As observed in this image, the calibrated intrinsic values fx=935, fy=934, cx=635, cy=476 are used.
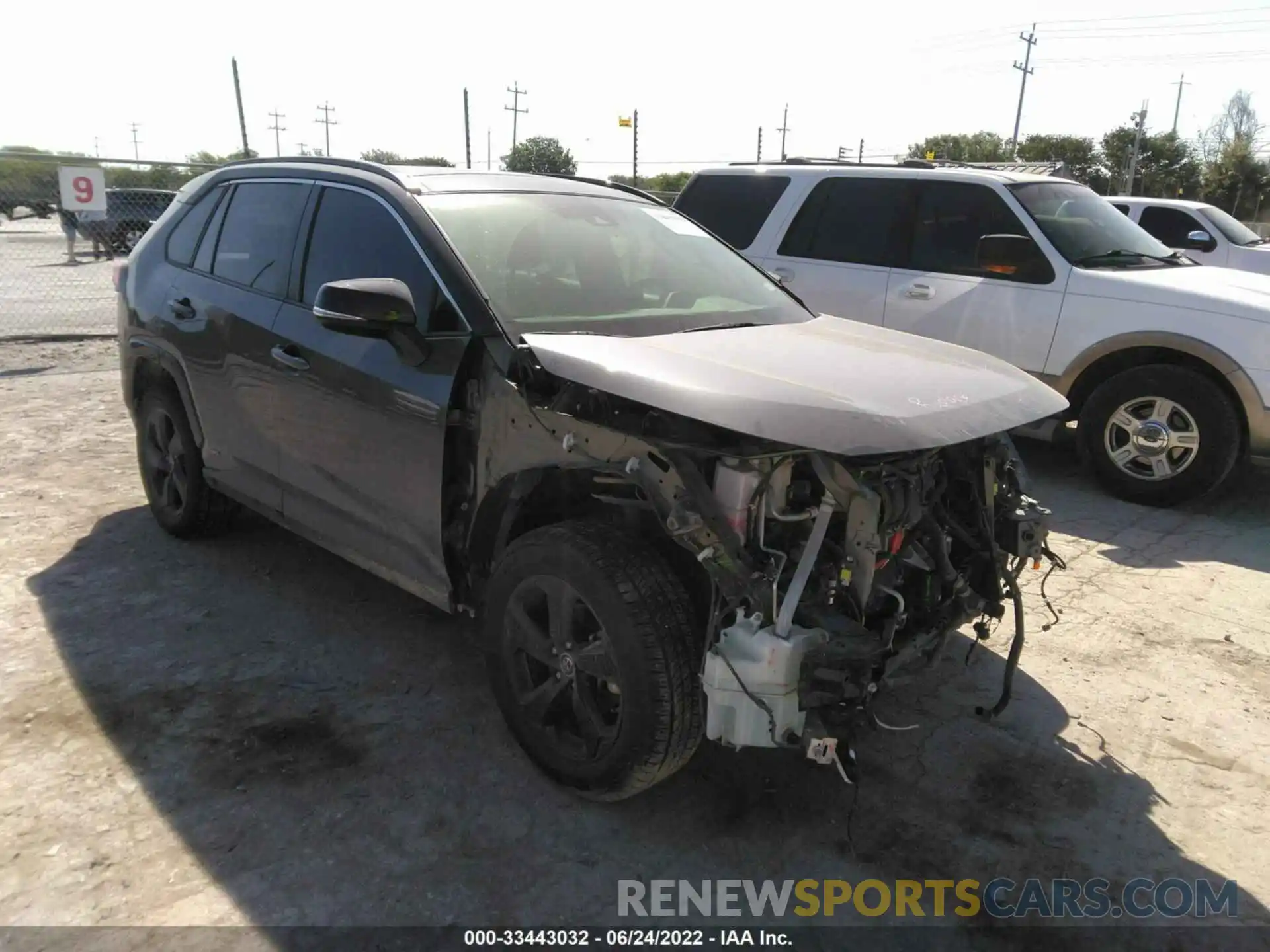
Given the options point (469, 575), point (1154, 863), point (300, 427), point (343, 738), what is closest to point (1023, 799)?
point (1154, 863)

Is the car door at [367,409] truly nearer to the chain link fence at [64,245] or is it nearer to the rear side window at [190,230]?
the rear side window at [190,230]

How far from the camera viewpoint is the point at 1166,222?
11531 mm

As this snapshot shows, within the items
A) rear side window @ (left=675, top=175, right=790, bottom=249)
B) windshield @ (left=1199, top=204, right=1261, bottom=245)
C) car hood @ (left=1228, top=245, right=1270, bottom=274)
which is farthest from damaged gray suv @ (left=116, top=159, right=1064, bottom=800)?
windshield @ (left=1199, top=204, right=1261, bottom=245)

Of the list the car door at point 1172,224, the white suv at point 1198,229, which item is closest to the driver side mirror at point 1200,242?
the white suv at point 1198,229

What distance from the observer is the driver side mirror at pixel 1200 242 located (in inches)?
416

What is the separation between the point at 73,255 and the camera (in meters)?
19.9

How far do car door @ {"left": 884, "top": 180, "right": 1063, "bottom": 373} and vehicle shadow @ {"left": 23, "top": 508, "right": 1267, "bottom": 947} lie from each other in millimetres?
3038

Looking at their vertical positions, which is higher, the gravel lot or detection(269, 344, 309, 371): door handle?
detection(269, 344, 309, 371): door handle

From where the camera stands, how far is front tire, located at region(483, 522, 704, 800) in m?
2.66

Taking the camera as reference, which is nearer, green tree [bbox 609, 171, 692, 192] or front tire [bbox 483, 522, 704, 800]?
front tire [bbox 483, 522, 704, 800]

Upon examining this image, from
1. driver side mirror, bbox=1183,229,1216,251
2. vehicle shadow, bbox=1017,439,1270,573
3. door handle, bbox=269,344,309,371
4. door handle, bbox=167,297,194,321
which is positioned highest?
driver side mirror, bbox=1183,229,1216,251

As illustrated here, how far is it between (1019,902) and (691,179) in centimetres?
643

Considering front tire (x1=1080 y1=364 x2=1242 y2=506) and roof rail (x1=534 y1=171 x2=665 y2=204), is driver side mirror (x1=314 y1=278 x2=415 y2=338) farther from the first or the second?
front tire (x1=1080 y1=364 x2=1242 y2=506)

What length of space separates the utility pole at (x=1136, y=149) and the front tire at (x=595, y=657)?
4764cm
